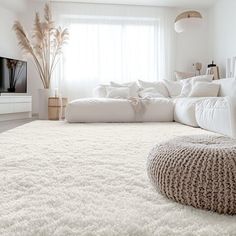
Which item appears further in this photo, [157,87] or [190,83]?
[157,87]

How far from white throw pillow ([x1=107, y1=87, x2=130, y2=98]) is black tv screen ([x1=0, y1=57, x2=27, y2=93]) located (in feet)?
6.10

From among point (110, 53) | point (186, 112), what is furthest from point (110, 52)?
point (186, 112)

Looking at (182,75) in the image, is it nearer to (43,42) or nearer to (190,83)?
(190,83)

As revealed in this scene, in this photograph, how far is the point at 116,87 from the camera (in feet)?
15.5

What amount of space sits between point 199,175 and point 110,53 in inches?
210

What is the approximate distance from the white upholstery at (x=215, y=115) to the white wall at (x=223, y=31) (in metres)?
2.72

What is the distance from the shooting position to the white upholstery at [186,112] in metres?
3.26

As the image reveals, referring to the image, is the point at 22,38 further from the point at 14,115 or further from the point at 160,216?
the point at 160,216

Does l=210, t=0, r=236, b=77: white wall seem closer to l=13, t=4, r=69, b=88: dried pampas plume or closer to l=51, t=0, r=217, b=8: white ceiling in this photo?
l=51, t=0, r=217, b=8: white ceiling

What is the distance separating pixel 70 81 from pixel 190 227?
5.38 metres

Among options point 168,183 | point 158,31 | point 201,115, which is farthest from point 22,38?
point 168,183

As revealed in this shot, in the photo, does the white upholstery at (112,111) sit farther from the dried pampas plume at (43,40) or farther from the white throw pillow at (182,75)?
the white throw pillow at (182,75)

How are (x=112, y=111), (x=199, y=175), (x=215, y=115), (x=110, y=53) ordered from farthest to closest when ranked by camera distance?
(x=110, y=53) < (x=112, y=111) < (x=215, y=115) < (x=199, y=175)

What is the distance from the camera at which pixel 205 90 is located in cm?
386
